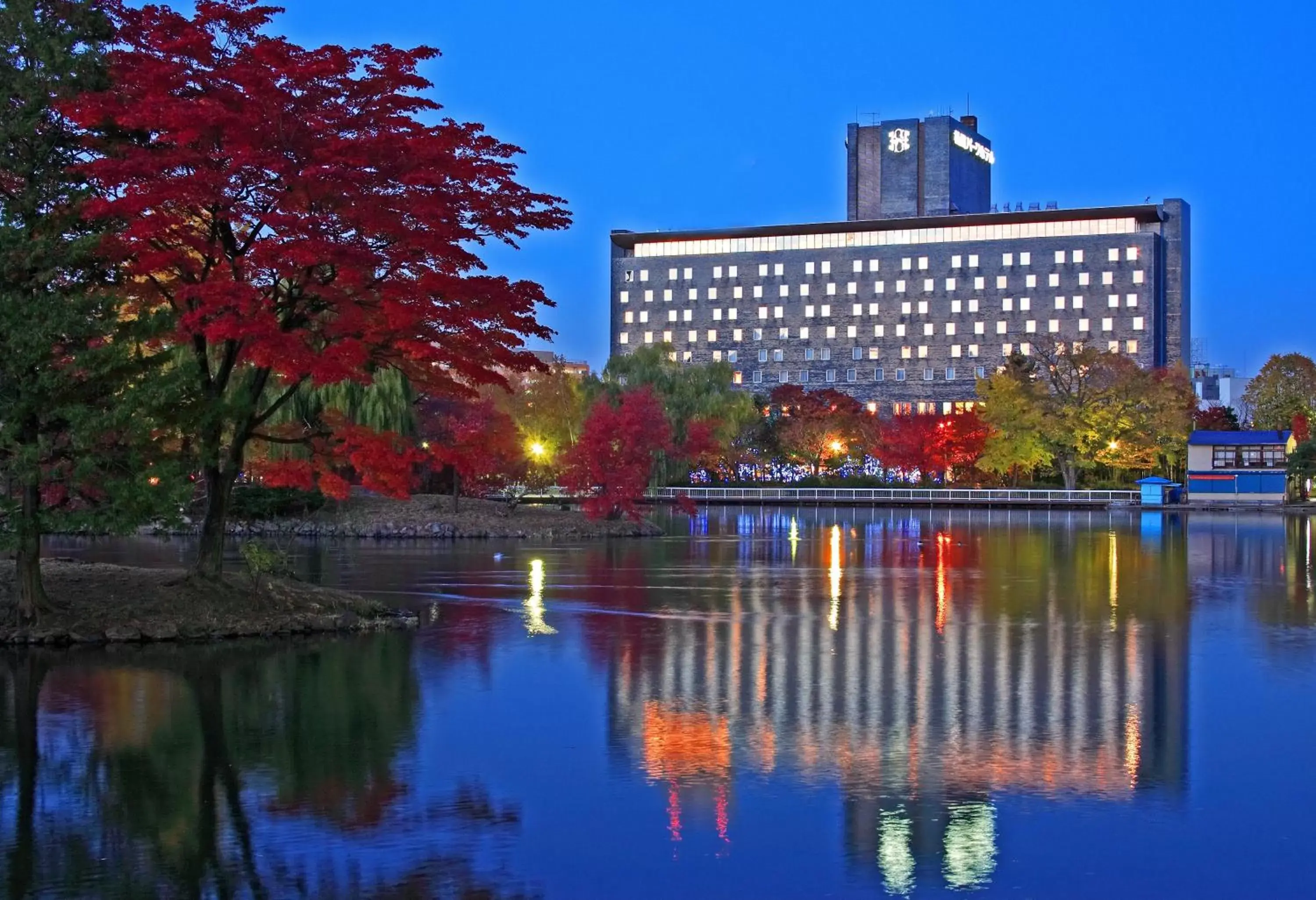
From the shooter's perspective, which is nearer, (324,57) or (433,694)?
(433,694)

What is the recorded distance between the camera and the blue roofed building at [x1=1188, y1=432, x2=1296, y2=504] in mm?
78375

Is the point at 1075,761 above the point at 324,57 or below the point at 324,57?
below

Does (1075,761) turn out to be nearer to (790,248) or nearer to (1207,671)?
(1207,671)

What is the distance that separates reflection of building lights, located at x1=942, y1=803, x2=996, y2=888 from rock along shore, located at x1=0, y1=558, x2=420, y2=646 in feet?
38.8

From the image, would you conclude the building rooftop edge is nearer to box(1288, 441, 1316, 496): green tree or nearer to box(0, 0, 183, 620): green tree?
box(1288, 441, 1316, 496): green tree

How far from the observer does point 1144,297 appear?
138 metres

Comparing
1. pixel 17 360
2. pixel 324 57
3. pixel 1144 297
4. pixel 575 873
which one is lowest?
pixel 575 873

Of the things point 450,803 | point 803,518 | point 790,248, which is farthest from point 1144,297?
point 450,803

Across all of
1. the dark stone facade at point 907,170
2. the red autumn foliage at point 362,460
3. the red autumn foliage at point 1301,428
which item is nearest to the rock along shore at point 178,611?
the red autumn foliage at point 362,460

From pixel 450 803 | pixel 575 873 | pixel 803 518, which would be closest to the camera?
pixel 575 873

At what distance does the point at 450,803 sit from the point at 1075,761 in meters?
5.33

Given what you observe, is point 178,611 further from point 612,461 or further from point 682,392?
point 682,392

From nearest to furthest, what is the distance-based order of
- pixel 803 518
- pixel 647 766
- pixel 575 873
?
pixel 575 873
pixel 647 766
pixel 803 518

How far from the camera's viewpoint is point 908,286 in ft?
480
